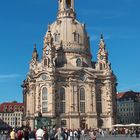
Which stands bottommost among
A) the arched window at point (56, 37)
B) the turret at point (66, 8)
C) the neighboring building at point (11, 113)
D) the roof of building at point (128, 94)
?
the neighboring building at point (11, 113)

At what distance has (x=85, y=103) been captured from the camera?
309 ft

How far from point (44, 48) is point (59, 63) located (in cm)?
558

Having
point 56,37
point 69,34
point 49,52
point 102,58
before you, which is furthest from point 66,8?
point 49,52

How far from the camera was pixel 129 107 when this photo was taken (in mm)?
137125

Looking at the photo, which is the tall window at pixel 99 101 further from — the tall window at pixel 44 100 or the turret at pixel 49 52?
the turret at pixel 49 52

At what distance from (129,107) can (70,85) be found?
4949 centimetres

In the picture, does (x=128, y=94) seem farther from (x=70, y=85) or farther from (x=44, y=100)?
(x=44, y=100)

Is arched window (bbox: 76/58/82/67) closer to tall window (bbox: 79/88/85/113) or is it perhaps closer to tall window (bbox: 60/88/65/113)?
tall window (bbox: 79/88/85/113)

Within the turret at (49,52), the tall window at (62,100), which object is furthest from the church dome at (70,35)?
the tall window at (62,100)

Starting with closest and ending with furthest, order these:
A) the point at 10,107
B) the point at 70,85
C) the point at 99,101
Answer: the point at 70,85, the point at 99,101, the point at 10,107

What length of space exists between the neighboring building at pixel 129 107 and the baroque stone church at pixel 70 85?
34209 mm

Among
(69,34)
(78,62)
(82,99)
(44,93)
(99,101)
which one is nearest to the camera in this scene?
(44,93)

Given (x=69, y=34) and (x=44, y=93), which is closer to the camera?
(x=44, y=93)

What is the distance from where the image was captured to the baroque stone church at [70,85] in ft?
300
